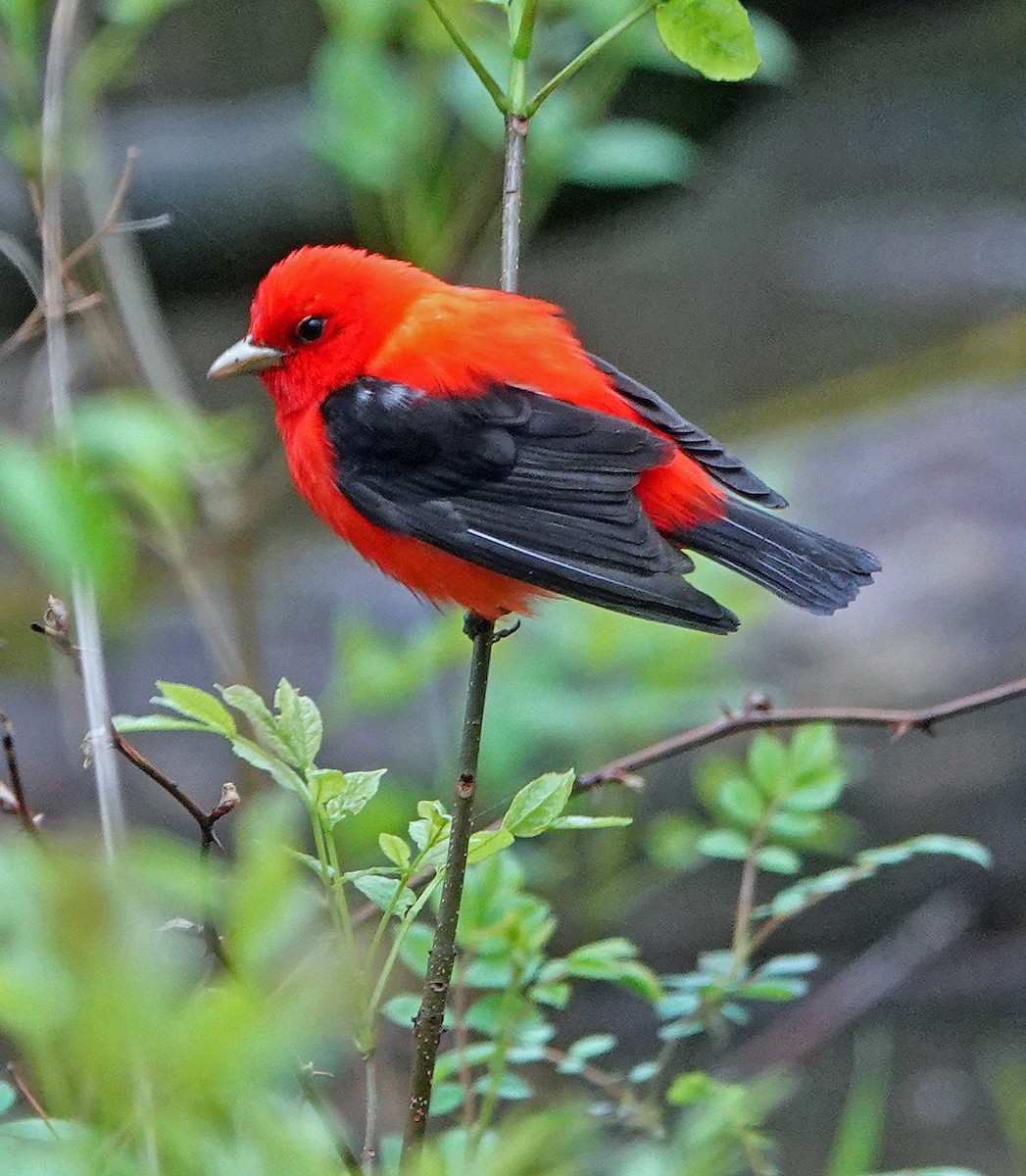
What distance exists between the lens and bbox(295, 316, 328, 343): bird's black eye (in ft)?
9.12

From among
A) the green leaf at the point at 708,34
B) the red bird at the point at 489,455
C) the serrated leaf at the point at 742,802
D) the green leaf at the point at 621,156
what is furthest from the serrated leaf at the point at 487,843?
the green leaf at the point at 621,156

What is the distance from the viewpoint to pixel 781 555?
8.55 ft

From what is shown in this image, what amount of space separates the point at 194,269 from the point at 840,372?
3239mm

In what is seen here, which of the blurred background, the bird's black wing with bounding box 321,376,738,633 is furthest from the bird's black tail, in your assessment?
the blurred background

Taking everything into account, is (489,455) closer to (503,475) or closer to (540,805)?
(503,475)

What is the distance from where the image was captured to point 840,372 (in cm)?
715

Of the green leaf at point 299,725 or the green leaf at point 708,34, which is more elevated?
the green leaf at point 708,34

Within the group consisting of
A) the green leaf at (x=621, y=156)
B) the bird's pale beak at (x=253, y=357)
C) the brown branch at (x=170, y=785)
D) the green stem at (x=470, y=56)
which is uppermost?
the green stem at (x=470, y=56)

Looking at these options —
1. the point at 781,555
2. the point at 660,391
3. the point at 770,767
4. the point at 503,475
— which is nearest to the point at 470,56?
the point at 770,767

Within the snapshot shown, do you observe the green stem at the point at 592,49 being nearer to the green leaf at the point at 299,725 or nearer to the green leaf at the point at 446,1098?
the green leaf at the point at 299,725

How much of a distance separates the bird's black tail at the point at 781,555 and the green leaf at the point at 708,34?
1095 millimetres

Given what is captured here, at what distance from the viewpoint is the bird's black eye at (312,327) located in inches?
109

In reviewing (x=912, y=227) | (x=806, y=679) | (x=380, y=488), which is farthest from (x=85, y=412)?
(x=912, y=227)

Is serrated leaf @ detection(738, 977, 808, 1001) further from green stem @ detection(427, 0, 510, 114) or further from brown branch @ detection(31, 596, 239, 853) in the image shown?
green stem @ detection(427, 0, 510, 114)
